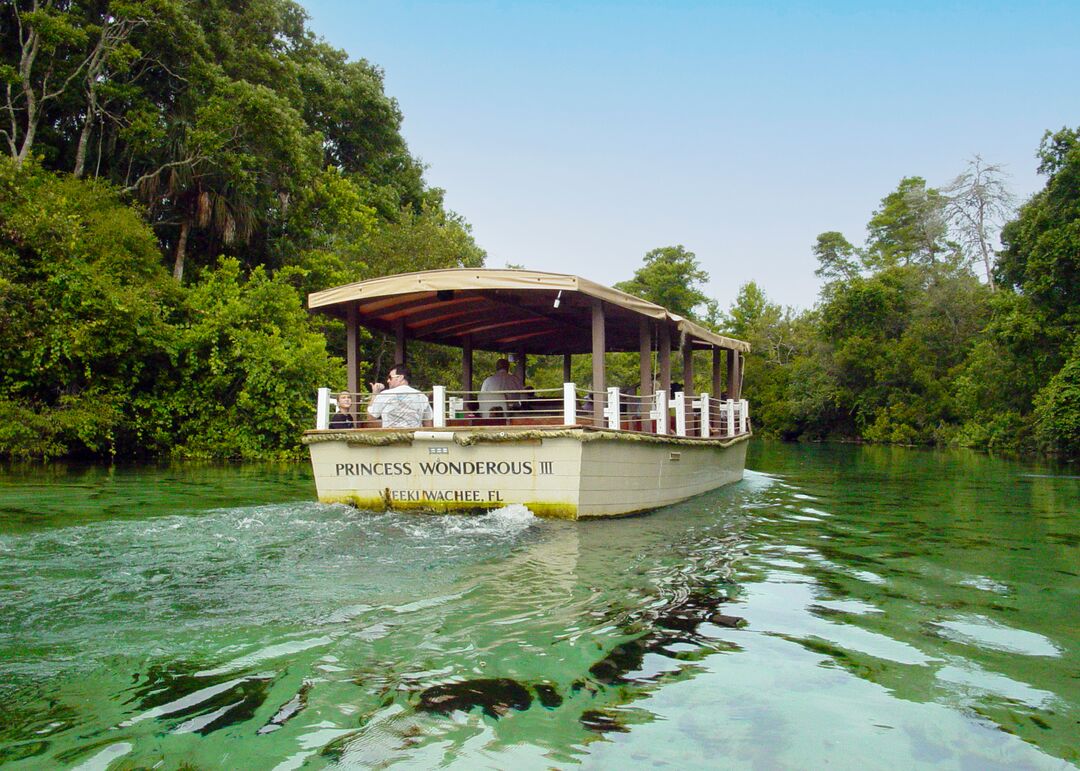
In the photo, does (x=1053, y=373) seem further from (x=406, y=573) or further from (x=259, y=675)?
(x=259, y=675)

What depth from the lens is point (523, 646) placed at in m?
4.08

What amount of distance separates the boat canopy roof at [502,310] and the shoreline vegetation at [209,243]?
342 inches

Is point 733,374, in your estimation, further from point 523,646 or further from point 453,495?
point 523,646

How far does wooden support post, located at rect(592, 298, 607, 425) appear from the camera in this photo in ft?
30.6

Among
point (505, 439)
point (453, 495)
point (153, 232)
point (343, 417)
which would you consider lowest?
point (453, 495)

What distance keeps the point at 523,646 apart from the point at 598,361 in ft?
18.9

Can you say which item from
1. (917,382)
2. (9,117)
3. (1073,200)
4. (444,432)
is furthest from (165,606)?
(917,382)

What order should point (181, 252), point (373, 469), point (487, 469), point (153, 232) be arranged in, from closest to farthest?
point (487, 469) < point (373, 469) < point (153, 232) < point (181, 252)

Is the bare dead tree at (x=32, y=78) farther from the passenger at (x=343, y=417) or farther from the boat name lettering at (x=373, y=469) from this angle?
the boat name lettering at (x=373, y=469)

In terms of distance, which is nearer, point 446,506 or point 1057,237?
point 446,506

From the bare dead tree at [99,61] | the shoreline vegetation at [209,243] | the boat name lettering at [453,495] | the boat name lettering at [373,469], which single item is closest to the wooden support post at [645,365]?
the boat name lettering at [453,495]

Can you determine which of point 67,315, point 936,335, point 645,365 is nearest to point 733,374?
point 645,365

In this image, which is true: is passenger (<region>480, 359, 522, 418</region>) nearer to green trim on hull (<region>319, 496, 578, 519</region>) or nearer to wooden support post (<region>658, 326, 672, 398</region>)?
green trim on hull (<region>319, 496, 578, 519</region>)

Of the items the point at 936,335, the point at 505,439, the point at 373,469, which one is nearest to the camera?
the point at 505,439
